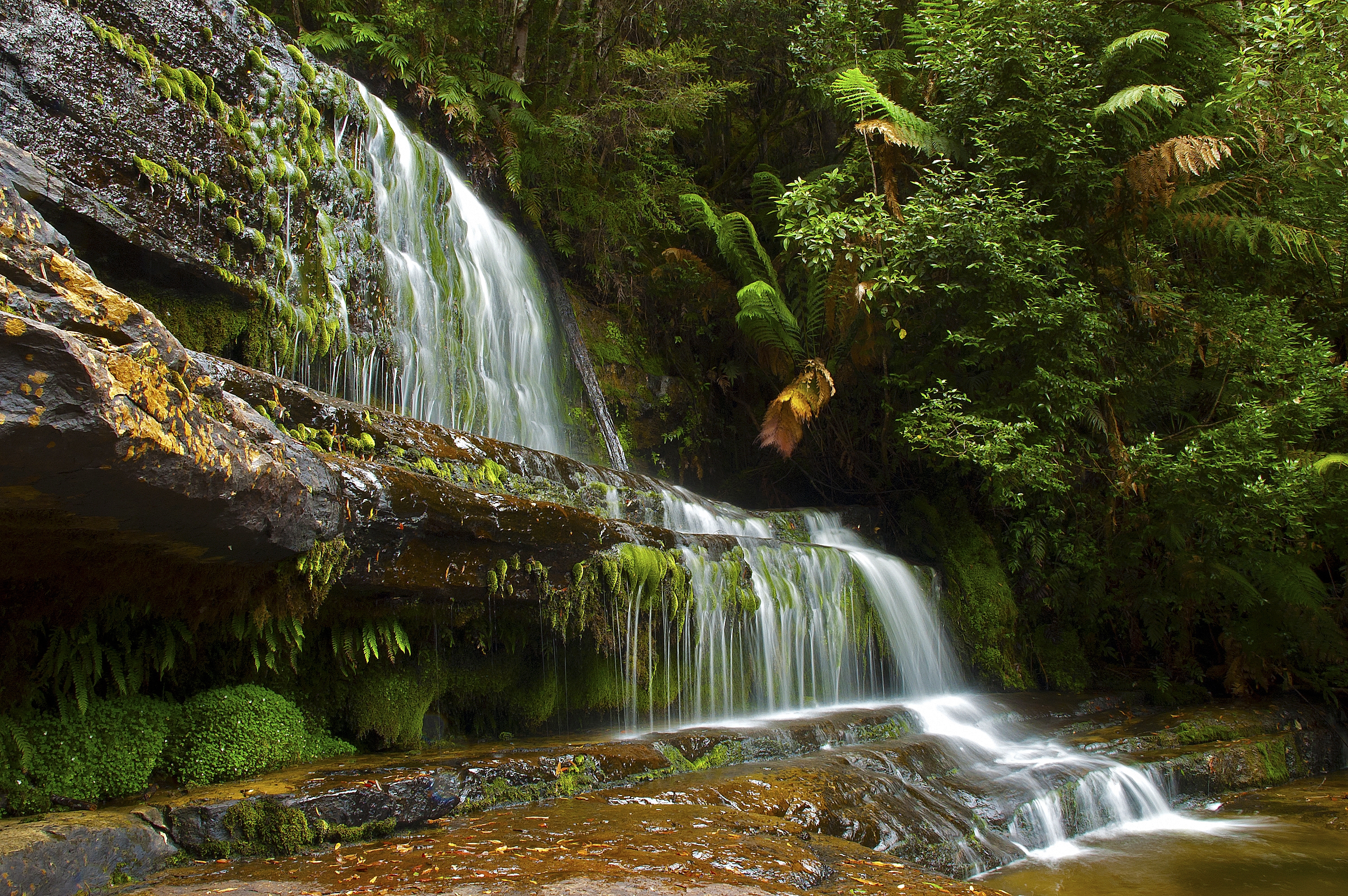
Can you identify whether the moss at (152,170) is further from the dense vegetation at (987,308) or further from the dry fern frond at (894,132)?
the dry fern frond at (894,132)

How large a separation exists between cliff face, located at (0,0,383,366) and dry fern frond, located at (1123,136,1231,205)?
795 centimetres

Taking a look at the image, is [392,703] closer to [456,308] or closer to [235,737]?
[235,737]

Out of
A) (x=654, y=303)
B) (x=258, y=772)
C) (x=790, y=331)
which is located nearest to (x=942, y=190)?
(x=790, y=331)

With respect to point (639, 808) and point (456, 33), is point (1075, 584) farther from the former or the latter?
point (456, 33)

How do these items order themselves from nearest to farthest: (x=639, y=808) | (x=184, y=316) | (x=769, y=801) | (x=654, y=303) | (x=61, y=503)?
(x=61, y=503) < (x=639, y=808) < (x=769, y=801) < (x=184, y=316) < (x=654, y=303)

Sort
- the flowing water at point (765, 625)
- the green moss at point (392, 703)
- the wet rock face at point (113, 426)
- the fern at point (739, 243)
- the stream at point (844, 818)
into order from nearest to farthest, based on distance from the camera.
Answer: the wet rock face at point (113, 426)
the stream at point (844, 818)
the green moss at point (392, 703)
the flowing water at point (765, 625)
the fern at point (739, 243)

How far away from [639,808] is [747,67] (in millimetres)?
12873

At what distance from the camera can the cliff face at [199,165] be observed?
16.2 feet

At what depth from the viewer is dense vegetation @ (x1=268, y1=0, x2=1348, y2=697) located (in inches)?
301

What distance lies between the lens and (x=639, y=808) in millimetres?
3625

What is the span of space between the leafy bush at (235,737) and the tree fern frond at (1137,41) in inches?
373

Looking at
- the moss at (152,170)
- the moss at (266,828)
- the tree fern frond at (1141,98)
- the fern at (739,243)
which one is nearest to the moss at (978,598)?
the fern at (739,243)

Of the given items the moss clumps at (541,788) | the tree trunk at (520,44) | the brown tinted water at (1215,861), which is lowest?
the brown tinted water at (1215,861)

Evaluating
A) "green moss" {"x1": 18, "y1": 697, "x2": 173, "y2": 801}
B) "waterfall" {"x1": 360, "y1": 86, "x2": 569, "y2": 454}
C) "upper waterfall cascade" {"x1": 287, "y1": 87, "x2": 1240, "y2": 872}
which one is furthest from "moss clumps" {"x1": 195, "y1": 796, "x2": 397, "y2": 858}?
"waterfall" {"x1": 360, "y1": 86, "x2": 569, "y2": 454}
